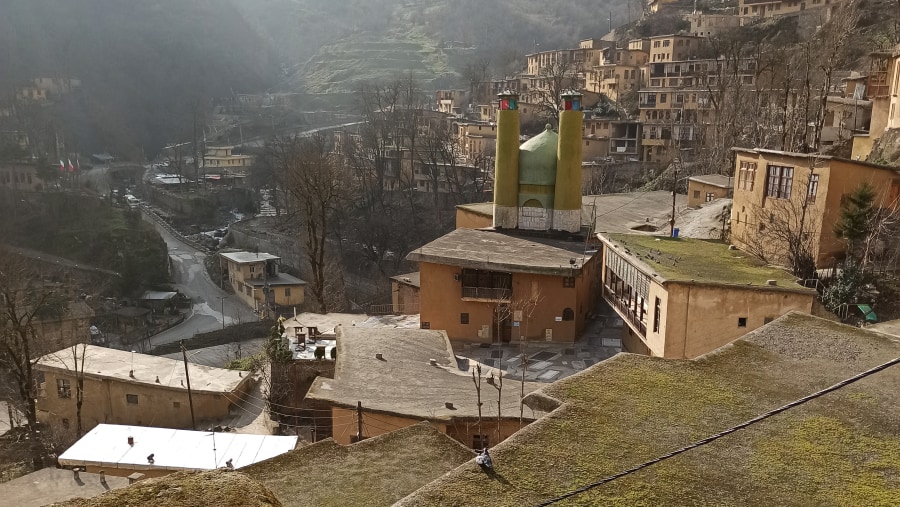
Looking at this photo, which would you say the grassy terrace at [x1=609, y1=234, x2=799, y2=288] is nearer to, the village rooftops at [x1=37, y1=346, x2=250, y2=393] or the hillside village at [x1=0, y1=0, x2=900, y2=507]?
the hillside village at [x1=0, y1=0, x2=900, y2=507]

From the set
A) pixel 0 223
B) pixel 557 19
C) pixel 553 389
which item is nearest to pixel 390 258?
pixel 0 223

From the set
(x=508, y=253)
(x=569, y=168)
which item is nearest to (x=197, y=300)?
(x=508, y=253)

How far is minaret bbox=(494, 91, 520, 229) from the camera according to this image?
27.6 m

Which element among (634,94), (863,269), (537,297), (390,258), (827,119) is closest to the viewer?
(863,269)

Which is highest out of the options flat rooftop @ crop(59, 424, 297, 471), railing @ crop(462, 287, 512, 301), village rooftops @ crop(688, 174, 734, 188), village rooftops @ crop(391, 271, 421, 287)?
village rooftops @ crop(688, 174, 734, 188)

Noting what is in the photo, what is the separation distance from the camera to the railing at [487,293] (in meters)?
23.2

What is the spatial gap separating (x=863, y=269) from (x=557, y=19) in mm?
136671

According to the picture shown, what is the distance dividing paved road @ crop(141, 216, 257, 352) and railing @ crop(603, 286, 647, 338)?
117ft

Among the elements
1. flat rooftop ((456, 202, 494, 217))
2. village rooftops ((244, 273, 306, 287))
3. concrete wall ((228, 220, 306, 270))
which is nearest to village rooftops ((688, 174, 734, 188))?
flat rooftop ((456, 202, 494, 217))

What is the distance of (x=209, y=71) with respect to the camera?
12169 cm

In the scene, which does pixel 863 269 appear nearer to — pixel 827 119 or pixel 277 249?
pixel 827 119

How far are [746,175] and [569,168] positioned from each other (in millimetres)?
7513

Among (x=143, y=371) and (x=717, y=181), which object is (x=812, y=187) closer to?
(x=717, y=181)

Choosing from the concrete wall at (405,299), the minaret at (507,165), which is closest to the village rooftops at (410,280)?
the concrete wall at (405,299)
